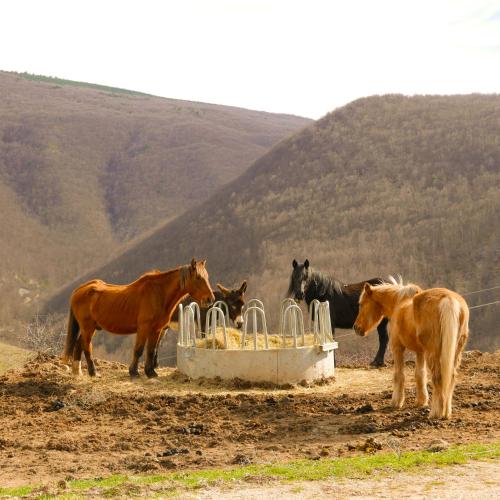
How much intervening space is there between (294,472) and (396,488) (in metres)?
1.06

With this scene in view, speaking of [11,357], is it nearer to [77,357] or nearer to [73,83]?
[77,357]

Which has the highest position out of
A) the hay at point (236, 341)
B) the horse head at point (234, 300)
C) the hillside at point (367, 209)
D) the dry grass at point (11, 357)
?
the hillside at point (367, 209)

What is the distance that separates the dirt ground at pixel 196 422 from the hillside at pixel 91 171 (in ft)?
167

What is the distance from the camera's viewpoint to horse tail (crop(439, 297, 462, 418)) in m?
9.09

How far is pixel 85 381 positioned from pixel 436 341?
6.39 m

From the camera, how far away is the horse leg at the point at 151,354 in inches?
518

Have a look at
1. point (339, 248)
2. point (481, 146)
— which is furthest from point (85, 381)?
point (481, 146)

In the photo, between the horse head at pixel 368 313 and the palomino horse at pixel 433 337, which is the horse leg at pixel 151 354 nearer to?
the horse head at pixel 368 313

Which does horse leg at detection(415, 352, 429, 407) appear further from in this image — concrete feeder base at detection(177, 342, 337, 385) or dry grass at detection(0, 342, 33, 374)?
dry grass at detection(0, 342, 33, 374)

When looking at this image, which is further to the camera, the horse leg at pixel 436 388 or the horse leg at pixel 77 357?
the horse leg at pixel 77 357

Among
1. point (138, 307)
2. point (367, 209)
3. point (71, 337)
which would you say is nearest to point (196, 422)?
point (138, 307)

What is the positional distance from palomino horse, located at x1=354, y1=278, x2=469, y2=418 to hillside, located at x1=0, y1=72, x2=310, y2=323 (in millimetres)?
53814

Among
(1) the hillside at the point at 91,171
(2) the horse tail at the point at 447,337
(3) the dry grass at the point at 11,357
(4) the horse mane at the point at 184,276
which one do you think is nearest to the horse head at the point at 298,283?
(4) the horse mane at the point at 184,276

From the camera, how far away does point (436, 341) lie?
362 inches
